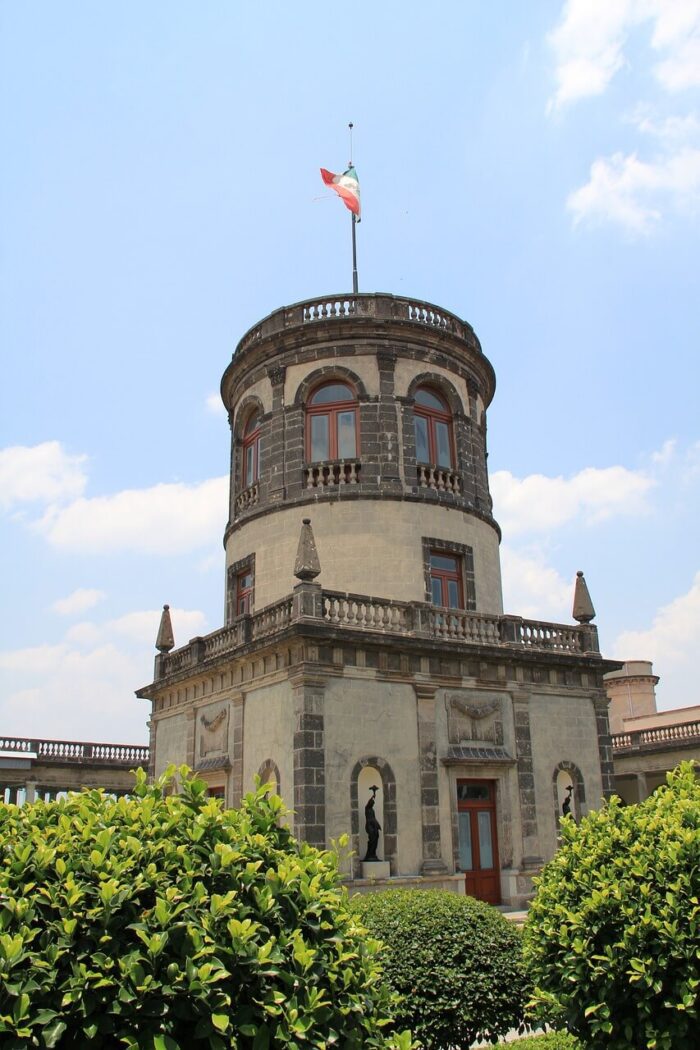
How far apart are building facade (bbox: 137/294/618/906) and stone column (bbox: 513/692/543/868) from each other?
0.17 feet

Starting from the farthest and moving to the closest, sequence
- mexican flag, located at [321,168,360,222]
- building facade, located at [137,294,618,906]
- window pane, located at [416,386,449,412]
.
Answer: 1. mexican flag, located at [321,168,360,222]
2. window pane, located at [416,386,449,412]
3. building facade, located at [137,294,618,906]

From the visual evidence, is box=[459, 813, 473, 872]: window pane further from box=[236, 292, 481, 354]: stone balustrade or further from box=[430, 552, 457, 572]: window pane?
box=[236, 292, 481, 354]: stone balustrade

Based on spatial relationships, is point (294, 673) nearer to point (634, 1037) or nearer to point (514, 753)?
point (514, 753)

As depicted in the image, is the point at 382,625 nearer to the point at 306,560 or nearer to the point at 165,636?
the point at 306,560

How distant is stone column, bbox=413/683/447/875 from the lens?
20.0m

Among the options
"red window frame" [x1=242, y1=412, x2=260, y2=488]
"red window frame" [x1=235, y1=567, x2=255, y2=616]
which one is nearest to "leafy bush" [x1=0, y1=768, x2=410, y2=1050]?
"red window frame" [x1=235, y1=567, x2=255, y2=616]

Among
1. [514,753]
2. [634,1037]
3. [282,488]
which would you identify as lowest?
[634,1037]

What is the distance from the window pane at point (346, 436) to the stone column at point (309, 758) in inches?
295

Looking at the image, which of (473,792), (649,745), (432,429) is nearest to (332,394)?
(432,429)

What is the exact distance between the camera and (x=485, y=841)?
21.5 meters

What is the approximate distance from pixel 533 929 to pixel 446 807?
463 inches

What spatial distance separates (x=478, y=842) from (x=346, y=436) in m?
11.2

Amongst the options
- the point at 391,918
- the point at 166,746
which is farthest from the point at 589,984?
the point at 166,746

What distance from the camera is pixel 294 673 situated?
64.0 feet
